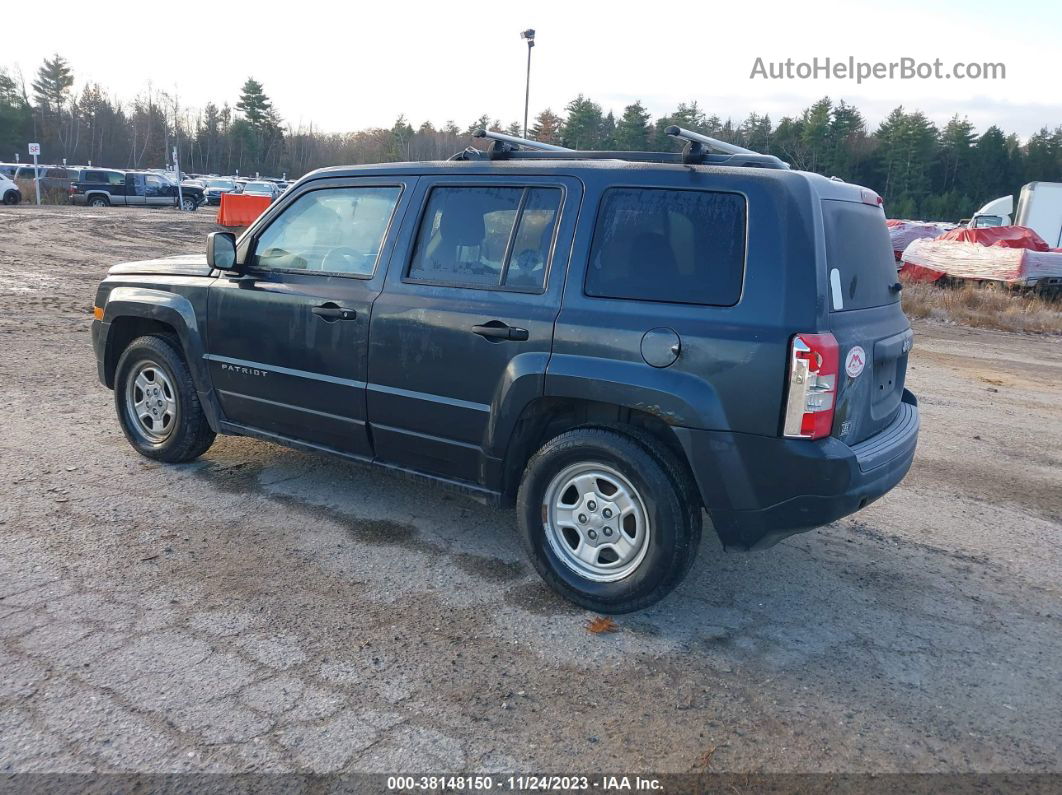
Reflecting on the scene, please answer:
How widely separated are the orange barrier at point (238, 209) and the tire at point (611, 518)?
22506 mm

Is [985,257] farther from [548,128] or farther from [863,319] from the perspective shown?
[548,128]

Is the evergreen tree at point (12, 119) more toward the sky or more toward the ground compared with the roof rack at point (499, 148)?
more toward the sky

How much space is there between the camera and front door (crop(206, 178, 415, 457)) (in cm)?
447

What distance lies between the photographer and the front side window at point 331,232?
179 inches

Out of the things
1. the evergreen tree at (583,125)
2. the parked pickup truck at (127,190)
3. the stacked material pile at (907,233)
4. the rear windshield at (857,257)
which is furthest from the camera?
the evergreen tree at (583,125)

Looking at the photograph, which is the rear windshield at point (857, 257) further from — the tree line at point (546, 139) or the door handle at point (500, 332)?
the tree line at point (546, 139)

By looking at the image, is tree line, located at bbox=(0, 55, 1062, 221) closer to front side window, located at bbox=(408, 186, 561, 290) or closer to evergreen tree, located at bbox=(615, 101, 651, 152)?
evergreen tree, located at bbox=(615, 101, 651, 152)

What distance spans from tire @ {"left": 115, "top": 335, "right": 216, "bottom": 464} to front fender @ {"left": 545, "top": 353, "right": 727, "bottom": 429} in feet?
8.88

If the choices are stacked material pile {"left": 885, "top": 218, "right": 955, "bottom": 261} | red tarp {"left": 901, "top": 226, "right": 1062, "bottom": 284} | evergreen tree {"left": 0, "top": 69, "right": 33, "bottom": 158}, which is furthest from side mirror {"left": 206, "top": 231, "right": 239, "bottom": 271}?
evergreen tree {"left": 0, "top": 69, "right": 33, "bottom": 158}

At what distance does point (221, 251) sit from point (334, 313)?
3.09ft

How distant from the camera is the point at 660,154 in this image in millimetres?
3865

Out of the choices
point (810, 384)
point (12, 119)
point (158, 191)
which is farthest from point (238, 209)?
point (12, 119)

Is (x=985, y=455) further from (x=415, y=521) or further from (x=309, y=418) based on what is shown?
(x=309, y=418)

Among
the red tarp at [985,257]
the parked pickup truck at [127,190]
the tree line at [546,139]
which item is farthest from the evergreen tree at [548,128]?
the red tarp at [985,257]
